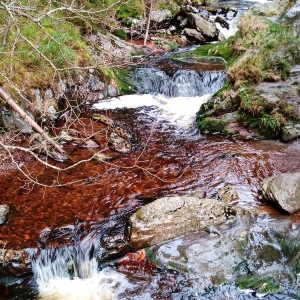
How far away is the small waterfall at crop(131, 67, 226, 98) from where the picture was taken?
34.9 ft

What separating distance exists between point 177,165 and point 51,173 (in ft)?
8.50

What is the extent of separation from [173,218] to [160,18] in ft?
47.1

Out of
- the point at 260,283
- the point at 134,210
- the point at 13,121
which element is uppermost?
the point at 13,121

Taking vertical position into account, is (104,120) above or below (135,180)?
above

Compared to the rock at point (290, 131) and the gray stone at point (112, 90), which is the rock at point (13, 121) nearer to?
the gray stone at point (112, 90)

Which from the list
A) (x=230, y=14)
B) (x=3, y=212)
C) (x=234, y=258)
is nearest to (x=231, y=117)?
(x=234, y=258)

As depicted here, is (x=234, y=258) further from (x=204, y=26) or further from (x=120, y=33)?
(x=204, y=26)

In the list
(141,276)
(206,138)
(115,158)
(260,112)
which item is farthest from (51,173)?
(260,112)

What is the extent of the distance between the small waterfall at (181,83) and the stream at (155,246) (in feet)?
9.58

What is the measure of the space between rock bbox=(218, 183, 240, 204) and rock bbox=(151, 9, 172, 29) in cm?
1293

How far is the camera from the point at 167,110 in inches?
378

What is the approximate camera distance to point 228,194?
220 inches

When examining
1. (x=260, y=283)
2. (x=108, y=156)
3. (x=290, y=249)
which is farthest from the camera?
(x=108, y=156)

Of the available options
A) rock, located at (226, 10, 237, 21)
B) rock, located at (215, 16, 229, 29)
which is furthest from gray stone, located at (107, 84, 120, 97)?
rock, located at (226, 10, 237, 21)
